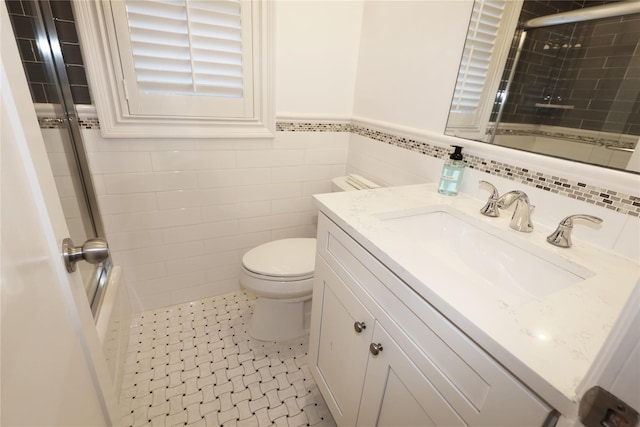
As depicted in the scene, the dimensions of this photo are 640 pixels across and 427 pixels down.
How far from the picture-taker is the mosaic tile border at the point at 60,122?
116 centimetres

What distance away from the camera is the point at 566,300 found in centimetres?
58

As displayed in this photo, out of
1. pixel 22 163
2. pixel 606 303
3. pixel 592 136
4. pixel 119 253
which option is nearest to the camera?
pixel 22 163

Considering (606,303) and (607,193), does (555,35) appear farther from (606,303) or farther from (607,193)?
(606,303)

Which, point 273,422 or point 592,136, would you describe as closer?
point 592,136

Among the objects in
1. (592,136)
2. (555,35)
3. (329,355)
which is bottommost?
(329,355)

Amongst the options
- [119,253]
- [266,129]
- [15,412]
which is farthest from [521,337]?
[119,253]

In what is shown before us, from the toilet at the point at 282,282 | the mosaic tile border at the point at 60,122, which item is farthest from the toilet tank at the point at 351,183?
the mosaic tile border at the point at 60,122

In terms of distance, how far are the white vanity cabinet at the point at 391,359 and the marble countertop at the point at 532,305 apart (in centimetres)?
4

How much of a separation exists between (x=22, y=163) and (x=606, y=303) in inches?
41.7

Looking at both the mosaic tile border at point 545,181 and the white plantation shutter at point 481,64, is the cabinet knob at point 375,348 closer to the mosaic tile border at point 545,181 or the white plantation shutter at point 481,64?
the mosaic tile border at point 545,181

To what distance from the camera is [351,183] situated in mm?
1638

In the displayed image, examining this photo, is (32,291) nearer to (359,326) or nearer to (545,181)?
(359,326)

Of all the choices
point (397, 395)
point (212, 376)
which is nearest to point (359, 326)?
point (397, 395)

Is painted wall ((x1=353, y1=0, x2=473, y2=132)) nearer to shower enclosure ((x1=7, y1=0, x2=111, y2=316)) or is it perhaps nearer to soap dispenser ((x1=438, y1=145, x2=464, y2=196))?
soap dispenser ((x1=438, y1=145, x2=464, y2=196))
